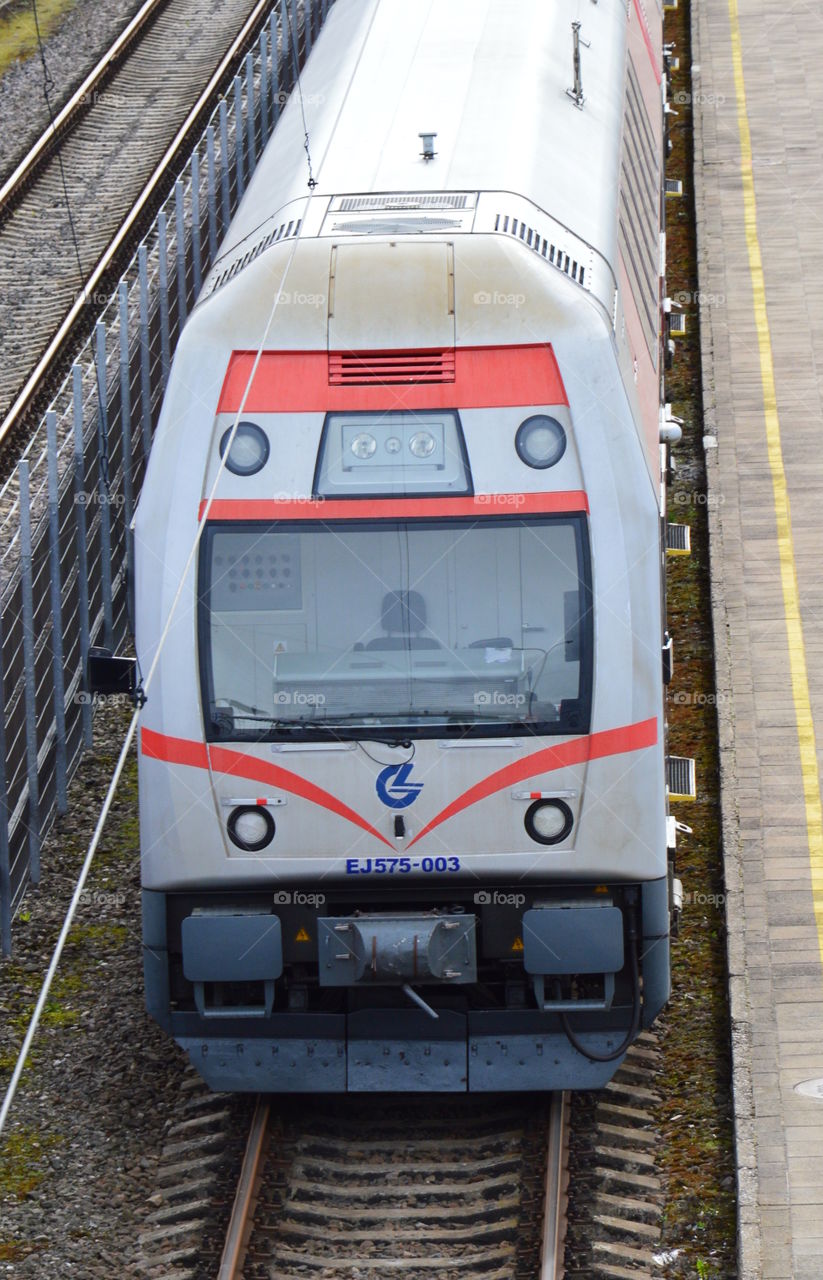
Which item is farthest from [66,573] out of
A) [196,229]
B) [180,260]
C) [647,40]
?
[647,40]

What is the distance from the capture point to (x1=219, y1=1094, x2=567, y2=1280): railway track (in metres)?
9.02

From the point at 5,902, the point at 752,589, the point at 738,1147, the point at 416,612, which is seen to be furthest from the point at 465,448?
the point at 752,589

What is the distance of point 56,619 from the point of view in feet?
40.8

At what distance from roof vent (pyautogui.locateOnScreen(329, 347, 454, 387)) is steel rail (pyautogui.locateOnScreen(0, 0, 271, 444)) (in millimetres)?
8377

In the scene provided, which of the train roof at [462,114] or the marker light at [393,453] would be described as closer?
the marker light at [393,453]

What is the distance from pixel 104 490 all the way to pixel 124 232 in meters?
8.57

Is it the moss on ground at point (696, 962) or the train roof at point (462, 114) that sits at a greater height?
the train roof at point (462, 114)

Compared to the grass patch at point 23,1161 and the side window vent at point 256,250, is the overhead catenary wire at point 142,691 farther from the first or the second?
the grass patch at point 23,1161

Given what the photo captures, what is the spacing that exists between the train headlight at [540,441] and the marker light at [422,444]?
0.38 metres

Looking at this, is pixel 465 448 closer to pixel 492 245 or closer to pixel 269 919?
pixel 492 245

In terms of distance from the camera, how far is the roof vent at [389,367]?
9117 mm

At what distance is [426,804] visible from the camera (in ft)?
29.8

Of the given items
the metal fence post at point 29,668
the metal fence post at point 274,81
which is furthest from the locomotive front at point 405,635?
the metal fence post at point 274,81

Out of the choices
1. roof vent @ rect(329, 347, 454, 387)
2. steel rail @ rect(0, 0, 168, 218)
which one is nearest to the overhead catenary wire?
A: roof vent @ rect(329, 347, 454, 387)
